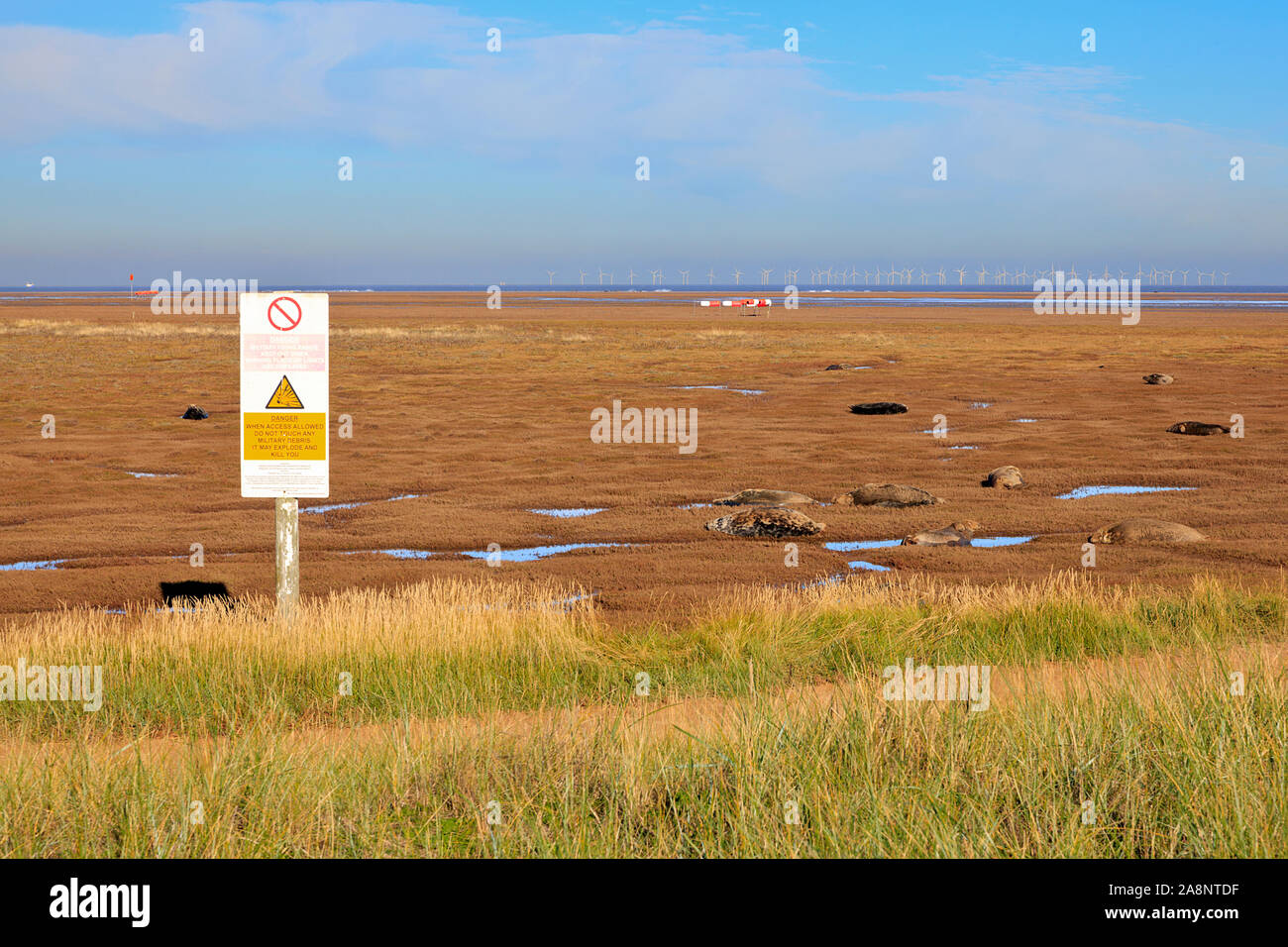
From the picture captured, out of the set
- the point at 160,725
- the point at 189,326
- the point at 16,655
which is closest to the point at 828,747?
the point at 160,725

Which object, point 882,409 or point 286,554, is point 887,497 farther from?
point 882,409

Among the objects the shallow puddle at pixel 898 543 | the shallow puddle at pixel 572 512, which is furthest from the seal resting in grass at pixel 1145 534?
the shallow puddle at pixel 572 512

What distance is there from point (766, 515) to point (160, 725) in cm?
966

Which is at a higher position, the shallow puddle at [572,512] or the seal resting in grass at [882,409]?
the seal resting in grass at [882,409]

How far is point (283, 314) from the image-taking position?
28.8 feet

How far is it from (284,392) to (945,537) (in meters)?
9.24

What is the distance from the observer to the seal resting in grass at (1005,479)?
62.0 feet

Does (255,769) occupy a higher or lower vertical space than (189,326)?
lower

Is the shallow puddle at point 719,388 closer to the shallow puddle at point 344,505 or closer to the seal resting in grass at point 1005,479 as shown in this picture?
the seal resting in grass at point 1005,479

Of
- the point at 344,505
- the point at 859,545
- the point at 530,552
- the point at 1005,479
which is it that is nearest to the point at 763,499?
the point at 859,545

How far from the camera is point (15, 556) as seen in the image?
13.8 meters

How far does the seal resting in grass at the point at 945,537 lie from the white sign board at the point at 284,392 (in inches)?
339
